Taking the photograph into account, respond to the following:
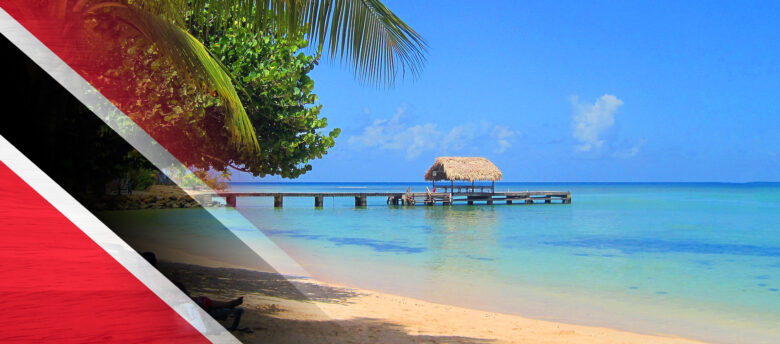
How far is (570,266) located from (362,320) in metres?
9.10

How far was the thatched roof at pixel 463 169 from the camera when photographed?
35.6 meters

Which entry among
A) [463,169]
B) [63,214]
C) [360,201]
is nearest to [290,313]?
[63,214]

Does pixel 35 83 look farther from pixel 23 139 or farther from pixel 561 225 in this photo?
pixel 561 225

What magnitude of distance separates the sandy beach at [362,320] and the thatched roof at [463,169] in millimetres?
26079

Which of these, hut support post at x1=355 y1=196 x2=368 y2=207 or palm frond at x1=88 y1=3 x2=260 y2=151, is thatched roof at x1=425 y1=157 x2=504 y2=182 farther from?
palm frond at x1=88 y1=3 x2=260 y2=151

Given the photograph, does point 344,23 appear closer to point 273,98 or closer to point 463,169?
point 273,98

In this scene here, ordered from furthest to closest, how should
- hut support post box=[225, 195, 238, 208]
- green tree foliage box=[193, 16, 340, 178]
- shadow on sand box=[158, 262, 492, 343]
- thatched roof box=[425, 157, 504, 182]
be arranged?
hut support post box=[225, 195, 238, 208] → thatched roof box=[425, 157, 504, 182] → green tree foliage box=[193, 16, 340, 178] → shadow on sand box=[158, 262, 492, 343]

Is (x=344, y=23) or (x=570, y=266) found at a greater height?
(x=344, y=23)

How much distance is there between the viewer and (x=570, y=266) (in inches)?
574

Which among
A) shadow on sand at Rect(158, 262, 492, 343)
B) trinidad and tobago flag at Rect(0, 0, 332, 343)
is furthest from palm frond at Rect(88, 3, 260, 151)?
shadow on sand at Rect(158, 262, 492, 343)

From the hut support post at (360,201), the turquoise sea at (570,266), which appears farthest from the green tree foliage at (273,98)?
the hut support post at (360,201)

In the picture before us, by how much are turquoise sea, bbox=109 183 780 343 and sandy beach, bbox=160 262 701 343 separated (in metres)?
1.00

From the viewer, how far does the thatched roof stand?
117ft

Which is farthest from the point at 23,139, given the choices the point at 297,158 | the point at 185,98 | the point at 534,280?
the point at 534,280
